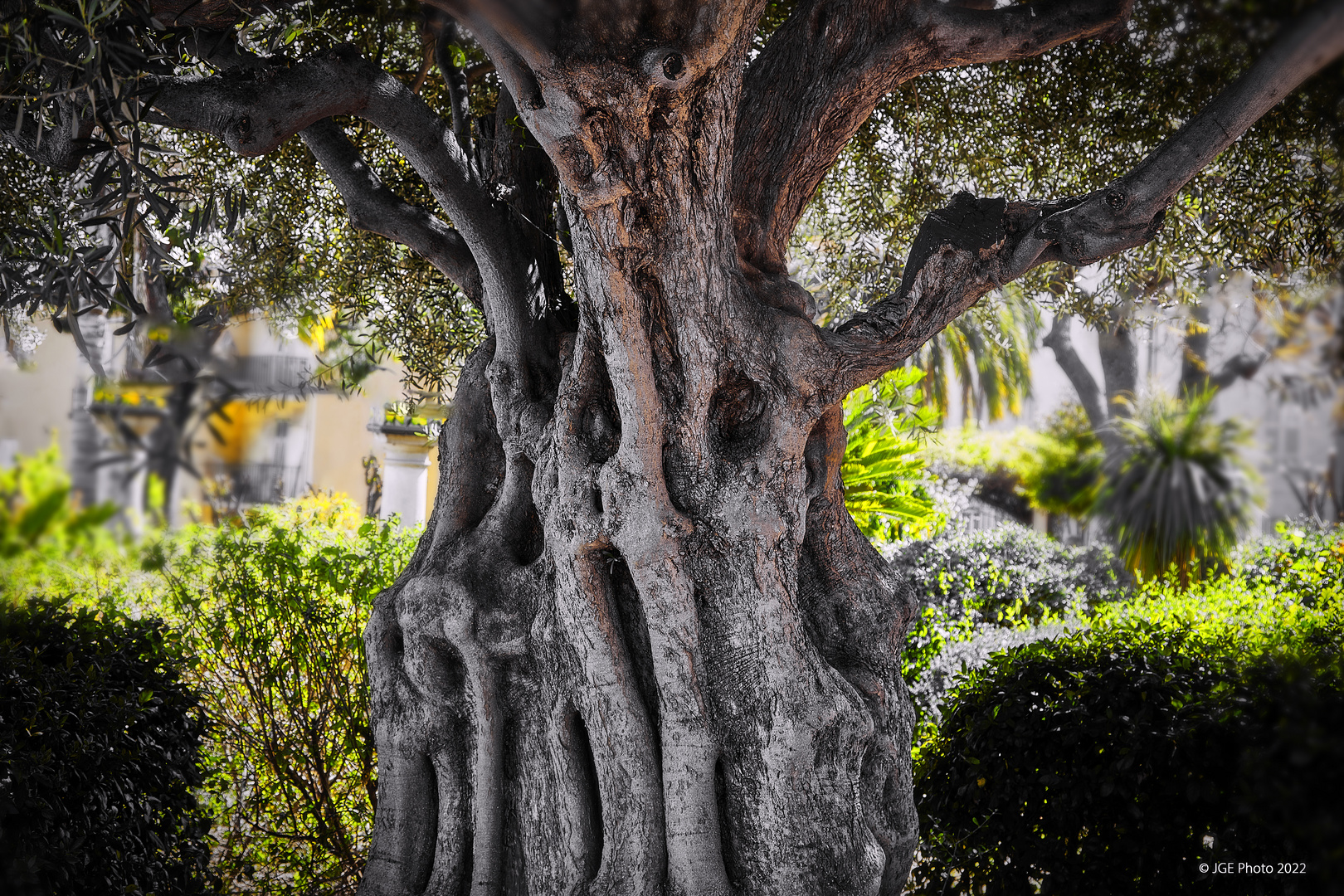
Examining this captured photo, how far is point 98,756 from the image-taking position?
370 centimetres

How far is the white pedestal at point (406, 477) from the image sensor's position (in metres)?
10.8

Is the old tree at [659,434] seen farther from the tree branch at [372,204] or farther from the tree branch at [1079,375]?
the tree branch at [1079,375]

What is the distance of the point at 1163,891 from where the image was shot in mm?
3436

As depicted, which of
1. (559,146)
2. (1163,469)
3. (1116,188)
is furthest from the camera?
(1163,469)

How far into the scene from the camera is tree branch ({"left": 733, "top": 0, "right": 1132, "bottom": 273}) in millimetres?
3756

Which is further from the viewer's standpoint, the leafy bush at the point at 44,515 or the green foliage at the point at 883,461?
the green foliage at the point at 883,461

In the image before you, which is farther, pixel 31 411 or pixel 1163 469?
pixel 1163 469

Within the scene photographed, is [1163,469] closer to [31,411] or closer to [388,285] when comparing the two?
[388,285]

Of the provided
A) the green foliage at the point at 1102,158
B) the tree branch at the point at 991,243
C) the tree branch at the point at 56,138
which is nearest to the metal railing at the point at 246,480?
the tree branch at the point at 56,138

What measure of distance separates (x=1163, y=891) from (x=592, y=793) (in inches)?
89.1

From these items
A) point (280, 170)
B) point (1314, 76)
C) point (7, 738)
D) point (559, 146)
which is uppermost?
point (280, 170)

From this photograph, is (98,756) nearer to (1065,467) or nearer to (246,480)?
(246,480)

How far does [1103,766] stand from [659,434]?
2.27 metres

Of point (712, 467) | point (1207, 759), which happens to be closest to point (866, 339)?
point (712, 467)
